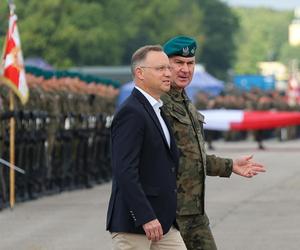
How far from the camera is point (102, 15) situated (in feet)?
269

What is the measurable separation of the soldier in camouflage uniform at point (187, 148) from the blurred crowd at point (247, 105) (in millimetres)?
29828

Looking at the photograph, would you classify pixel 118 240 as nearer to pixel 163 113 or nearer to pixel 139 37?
pixel 163 113

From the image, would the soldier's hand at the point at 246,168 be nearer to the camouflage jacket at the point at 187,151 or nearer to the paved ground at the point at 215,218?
the camouflage jacket at the point at 187,151

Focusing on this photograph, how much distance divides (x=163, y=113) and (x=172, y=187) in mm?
423

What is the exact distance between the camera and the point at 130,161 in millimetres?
6773

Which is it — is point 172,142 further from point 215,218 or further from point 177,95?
point 215,218

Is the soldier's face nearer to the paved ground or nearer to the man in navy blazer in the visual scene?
the man in navy blazer

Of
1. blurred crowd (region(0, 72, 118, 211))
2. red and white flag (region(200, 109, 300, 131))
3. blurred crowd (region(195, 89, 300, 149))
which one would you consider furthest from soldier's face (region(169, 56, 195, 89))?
blurred crowd (region(195, 89, 300, 149))

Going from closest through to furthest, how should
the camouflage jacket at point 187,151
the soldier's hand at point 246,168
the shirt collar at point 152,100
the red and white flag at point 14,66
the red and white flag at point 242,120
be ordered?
the shirt collar at point 152,100 < the camouflage jacket at point 187,151 < the soldier's hand at point 246,168 < the red and white flag at point 14,66 < the red and white flag at point 242,120

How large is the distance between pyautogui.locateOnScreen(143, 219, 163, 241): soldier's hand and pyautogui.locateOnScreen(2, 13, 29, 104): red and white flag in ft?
34.4

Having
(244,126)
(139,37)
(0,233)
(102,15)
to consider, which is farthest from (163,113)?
(139,37)

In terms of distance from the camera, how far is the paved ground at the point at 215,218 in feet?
43.8

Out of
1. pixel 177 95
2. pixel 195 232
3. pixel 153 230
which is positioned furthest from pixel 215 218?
pixel 153 230

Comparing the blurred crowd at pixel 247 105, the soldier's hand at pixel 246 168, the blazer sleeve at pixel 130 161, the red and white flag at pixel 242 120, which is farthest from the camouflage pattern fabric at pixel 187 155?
the blurred crowd at pixel 247 105
